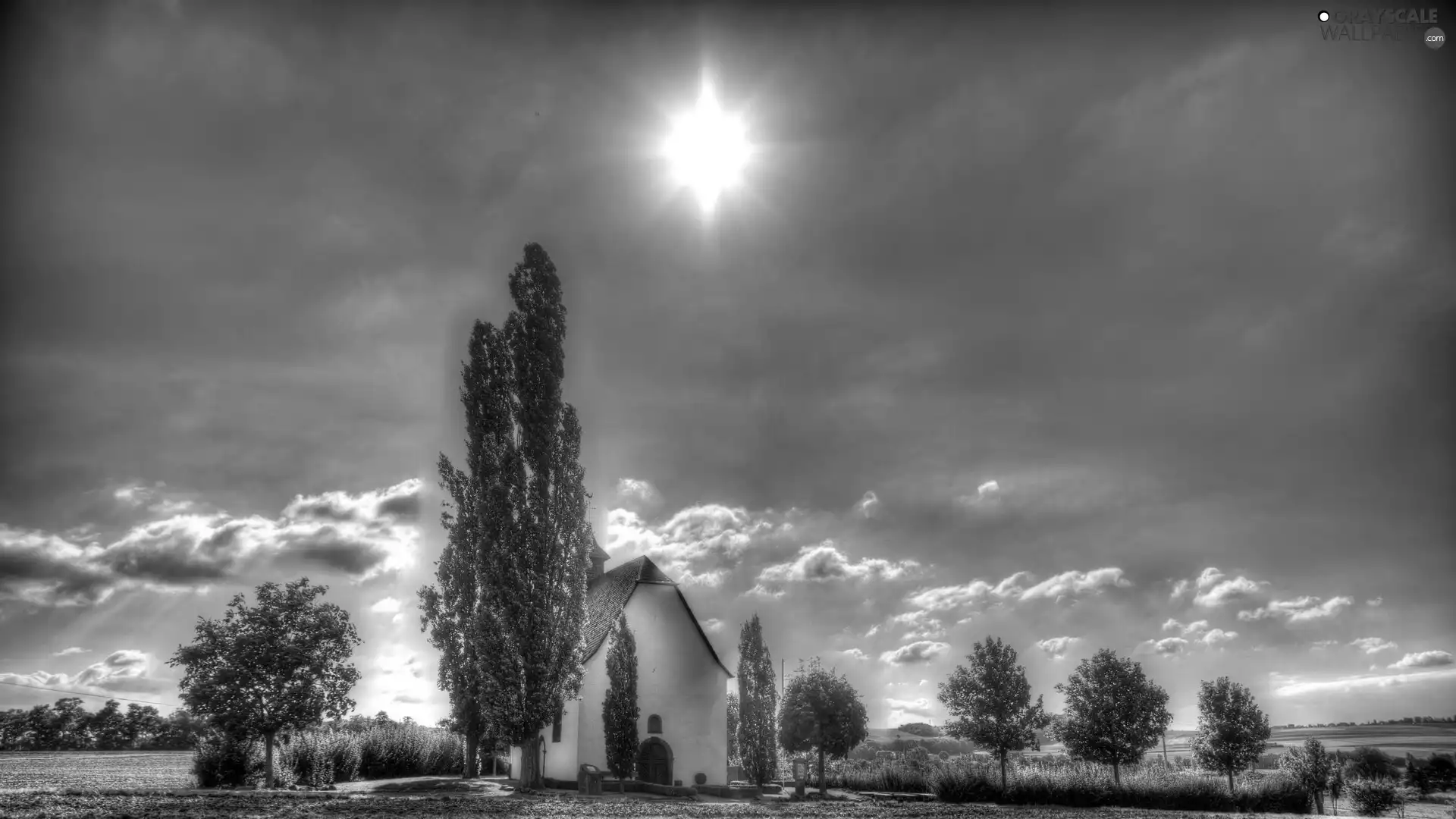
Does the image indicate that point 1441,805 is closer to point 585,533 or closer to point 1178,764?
point 1178,764

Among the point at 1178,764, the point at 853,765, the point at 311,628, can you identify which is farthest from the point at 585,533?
the point at 1178,764

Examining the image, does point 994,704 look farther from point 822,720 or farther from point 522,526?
point 522,526

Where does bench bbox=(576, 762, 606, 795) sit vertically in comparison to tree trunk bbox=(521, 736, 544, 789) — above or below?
below

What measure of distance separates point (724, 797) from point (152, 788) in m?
23.8

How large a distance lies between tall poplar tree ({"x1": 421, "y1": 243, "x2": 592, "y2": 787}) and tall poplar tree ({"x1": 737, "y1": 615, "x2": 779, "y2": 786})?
13594mm

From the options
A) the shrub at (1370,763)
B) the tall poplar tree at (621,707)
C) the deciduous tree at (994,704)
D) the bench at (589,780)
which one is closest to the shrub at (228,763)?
the bench at (589,780)

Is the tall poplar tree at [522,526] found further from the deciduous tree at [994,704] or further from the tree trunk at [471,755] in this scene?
the deciduous tree at [994,704]

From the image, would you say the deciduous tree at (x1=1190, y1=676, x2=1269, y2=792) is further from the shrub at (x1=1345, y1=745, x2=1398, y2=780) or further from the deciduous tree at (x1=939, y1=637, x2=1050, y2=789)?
the shrub at (x1=1345, y1=745, x2=1398, y2=780)

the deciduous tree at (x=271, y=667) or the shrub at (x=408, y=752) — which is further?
the shrub at (x=408, y=752)

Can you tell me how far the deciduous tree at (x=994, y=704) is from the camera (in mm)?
39562

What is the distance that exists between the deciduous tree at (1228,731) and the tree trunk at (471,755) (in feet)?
126

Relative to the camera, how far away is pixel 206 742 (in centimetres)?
2666

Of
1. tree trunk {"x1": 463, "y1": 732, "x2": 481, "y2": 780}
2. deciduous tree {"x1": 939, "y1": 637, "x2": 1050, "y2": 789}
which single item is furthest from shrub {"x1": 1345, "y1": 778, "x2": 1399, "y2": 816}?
tree trunk {"x1": 463, "y1": 732, "x2": 481, "y2": 780}

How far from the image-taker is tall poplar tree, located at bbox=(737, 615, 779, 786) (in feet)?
139
